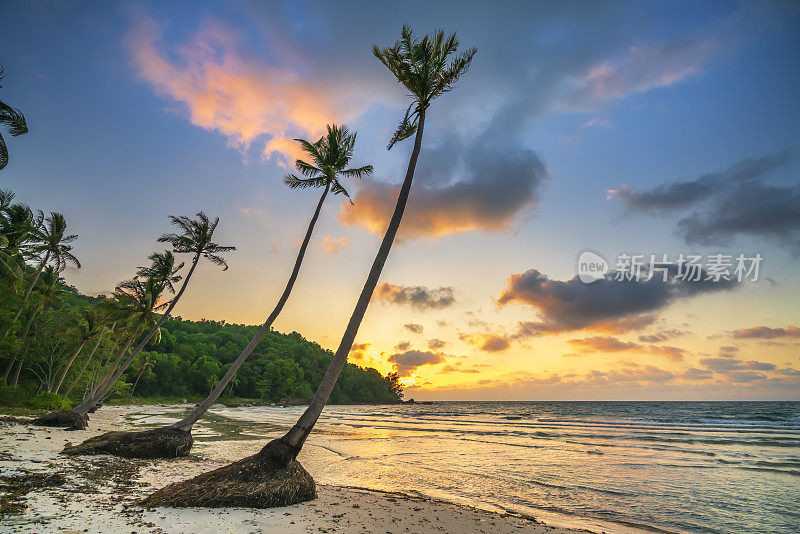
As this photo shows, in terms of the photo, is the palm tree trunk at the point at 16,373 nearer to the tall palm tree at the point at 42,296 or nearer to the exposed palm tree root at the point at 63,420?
the tall palm tree at the point at 42,296

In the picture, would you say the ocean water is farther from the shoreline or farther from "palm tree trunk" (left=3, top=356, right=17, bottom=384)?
"palm tree trunk" (left=3, top=356, right=17, bottom=384)

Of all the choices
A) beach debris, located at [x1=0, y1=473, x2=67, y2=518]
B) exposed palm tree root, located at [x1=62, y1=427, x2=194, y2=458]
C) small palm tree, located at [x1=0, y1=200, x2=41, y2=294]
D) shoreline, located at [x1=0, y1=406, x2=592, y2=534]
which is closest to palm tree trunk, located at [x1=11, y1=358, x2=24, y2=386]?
small palm tree, located at [x1=0, y1=200, x2=41, y2=294]

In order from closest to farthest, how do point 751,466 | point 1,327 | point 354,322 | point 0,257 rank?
point 354,322
point 751,466
point 0,257
point 1,327

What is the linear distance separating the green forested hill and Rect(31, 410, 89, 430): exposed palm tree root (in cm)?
1391

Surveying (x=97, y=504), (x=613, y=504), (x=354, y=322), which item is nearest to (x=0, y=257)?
(x=97, y=504)

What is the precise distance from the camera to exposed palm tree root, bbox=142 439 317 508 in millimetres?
7500

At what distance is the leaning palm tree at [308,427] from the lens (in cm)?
770

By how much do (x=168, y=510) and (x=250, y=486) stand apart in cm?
147

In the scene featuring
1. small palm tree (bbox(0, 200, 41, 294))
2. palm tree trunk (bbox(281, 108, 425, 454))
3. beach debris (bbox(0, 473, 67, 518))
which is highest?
small palm tree (bbox(0, 200, 41, 294))

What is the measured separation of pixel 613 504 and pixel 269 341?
546ft

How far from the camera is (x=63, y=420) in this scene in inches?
755

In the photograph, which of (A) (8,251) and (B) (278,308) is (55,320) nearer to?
(A) (8,251)

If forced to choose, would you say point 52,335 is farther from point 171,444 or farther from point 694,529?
point 694,529

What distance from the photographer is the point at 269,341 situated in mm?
164000
